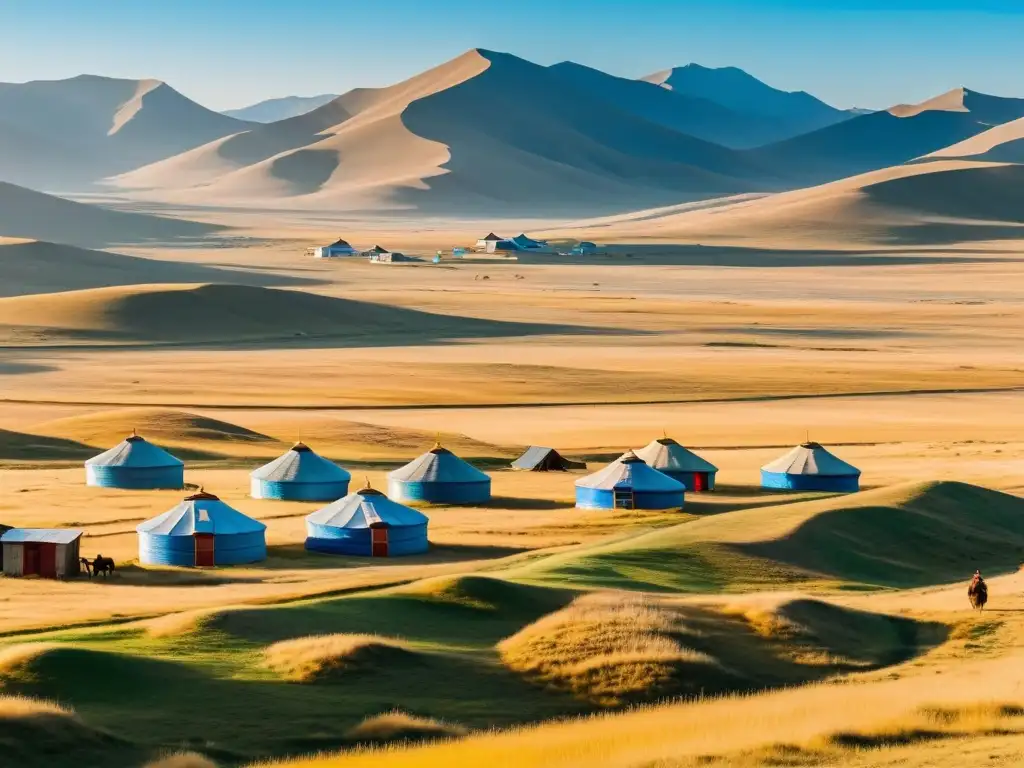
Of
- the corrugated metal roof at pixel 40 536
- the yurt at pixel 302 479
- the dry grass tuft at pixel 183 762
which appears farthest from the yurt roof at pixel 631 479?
the dry grass tuft at pixel 183 762

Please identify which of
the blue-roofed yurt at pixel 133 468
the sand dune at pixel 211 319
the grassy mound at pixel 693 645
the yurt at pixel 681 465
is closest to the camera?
the grassy mound at pixel 693 645

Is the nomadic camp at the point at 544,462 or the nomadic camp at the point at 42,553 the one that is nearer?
the nomadic camp at the point at 42,553

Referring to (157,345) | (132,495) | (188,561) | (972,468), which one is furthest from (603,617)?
(157,345)

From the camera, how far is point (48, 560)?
4312cm

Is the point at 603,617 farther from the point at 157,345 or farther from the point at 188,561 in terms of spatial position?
the point at 157,345

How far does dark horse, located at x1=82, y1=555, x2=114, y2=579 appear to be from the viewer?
1679 inches

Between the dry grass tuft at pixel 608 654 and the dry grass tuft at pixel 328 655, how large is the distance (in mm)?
2238

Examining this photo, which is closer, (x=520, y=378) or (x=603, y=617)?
(x=603, y=617)

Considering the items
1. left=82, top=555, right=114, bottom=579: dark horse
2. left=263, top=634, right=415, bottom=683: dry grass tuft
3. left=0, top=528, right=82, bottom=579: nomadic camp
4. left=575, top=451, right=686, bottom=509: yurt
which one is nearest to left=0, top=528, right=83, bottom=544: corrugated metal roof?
left=0, top=528, right=82, bottom=579: nomadic camp

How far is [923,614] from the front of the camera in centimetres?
3797

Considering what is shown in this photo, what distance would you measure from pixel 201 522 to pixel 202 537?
1.19ft

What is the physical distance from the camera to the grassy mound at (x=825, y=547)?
42.7m

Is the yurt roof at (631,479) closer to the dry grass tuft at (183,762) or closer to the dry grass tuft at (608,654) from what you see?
the dry grass tuft at (608,654)

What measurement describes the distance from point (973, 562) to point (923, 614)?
36.1 feet
